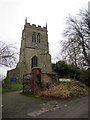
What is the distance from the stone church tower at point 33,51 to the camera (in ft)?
105

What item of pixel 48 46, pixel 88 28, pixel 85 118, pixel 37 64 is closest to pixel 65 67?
pixel 88 28

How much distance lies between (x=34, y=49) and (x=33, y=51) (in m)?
0.75

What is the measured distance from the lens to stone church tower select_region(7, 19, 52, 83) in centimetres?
3206

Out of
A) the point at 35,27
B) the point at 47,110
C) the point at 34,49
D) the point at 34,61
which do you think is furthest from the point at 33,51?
the point at 47,110

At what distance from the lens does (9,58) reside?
8695 millimetres

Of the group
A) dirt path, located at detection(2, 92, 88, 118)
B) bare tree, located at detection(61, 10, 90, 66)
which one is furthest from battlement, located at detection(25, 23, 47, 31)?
dirt path, located at detection(2, 92, 88, 118)

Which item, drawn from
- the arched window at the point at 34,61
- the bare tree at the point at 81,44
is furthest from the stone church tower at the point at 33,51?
the bare tree at the point at 81,44

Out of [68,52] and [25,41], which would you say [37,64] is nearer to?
[25,41]

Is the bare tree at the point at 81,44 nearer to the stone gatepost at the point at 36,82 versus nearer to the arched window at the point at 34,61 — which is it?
the stone gatepost at the point at 36,82

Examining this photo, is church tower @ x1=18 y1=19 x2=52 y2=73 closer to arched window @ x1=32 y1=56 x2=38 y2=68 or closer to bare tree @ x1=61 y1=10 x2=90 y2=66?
arched window @ x1=32 y1=56 x2=38 y2=68

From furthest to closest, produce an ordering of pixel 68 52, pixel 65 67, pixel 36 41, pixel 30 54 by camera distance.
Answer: pixel 36 41, pixel 30 54, pixel 65 67, pixel 68 52

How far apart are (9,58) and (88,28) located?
13.1m

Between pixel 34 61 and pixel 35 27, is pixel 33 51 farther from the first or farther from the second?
pixel 35 27

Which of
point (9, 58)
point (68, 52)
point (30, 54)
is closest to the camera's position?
point (9, 58)
